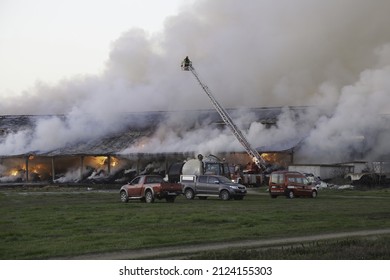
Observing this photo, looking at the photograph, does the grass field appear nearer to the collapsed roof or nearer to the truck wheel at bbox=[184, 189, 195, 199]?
the truck wheel at bbox=[184, 189, 195, 199]

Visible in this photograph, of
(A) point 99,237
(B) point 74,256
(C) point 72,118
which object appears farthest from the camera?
(C) point 72,118

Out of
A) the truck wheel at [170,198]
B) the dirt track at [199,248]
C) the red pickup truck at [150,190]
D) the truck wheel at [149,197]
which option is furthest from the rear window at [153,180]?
the dirt track at [199,248]

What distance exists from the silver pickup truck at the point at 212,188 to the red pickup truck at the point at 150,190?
264cm

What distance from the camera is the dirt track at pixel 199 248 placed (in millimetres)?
13984

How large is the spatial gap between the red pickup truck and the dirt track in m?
16.8

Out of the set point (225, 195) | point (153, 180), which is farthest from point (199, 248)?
point (225, 195)

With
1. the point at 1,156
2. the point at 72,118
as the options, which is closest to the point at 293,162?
the point at 72,118

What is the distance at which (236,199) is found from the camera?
3647 cm

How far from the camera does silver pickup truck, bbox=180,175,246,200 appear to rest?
36312 mm

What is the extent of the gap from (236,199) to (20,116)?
50.8 metres

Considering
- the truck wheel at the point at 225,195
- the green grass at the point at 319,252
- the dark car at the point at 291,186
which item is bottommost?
the green grass at the point at 319,252

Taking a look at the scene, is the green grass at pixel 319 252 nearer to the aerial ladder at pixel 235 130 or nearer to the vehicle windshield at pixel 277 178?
the vehicle windshield at pixel 277 178

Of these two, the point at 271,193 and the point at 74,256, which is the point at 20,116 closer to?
the point at 271,193
